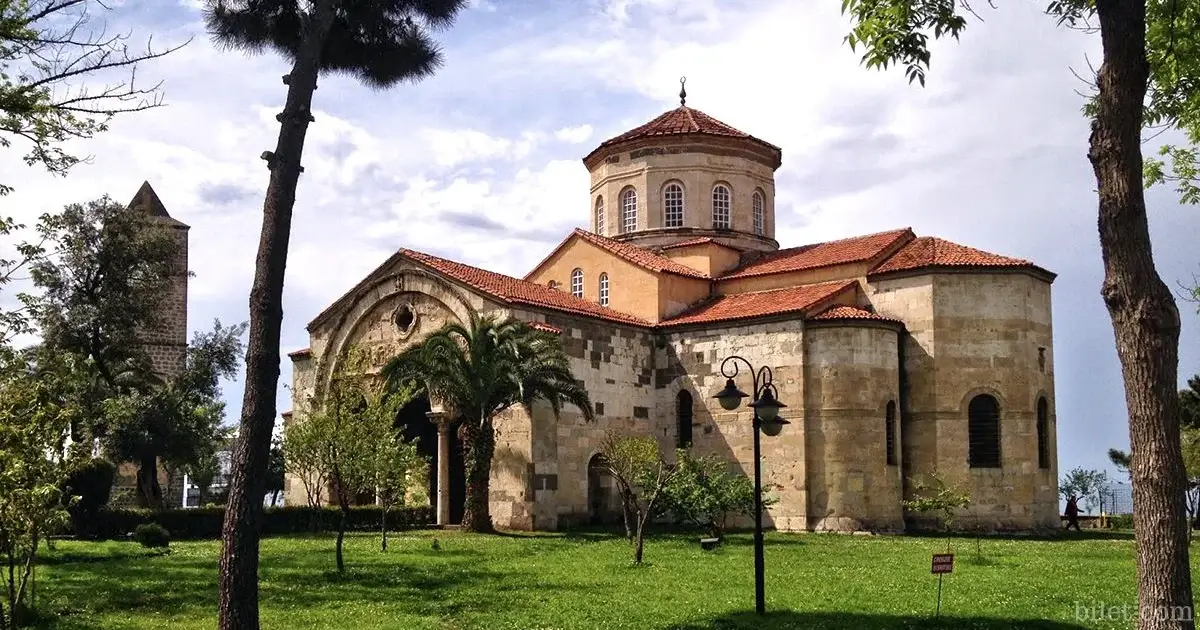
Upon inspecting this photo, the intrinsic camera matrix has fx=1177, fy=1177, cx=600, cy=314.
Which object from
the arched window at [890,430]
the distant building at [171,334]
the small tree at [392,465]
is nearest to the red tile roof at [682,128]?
the arched window at [890,430]

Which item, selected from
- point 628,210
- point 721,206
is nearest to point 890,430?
point 721,206

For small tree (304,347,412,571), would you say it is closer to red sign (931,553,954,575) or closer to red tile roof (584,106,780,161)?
red sign (931,553,954,575)

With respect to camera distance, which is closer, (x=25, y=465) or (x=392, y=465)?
(x=25, y=465)

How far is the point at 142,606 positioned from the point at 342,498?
509cm

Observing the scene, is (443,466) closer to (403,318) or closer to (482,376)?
(482,376)

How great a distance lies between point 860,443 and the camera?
29.4 metres

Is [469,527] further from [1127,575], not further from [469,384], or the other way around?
[1127,575]

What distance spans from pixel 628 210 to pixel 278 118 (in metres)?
23.1

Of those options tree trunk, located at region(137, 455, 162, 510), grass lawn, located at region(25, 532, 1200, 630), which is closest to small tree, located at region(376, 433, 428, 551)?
grass lawn, located at region(25, 532, 1200, 630)

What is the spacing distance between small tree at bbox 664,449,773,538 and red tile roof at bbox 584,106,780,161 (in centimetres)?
1327

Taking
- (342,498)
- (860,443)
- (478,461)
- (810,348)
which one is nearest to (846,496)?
(860,443)

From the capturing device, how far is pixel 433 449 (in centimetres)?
3484

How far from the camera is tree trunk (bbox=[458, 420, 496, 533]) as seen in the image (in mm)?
27734

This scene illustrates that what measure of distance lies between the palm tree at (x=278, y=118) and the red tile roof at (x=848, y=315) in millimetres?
14850
